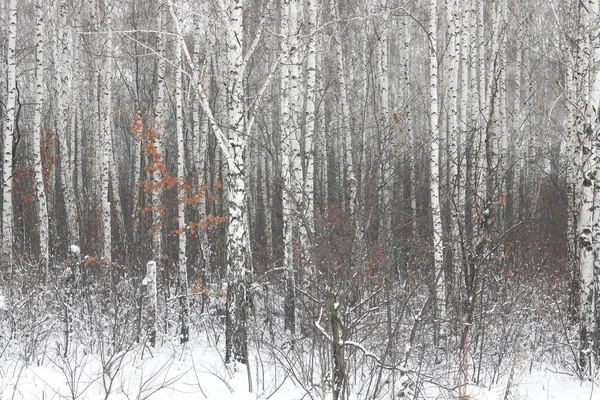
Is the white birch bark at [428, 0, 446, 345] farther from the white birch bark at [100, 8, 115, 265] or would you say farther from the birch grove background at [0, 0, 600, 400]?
the white birch bark at [100, 8, 115, 265]

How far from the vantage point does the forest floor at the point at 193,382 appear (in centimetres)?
553

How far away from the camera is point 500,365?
6883 millimetres

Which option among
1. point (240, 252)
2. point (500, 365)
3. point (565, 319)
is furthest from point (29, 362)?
point (565, 319)

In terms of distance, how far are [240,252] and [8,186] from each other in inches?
222

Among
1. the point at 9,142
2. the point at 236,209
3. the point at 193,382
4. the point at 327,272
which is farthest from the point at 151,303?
the point at 9,142

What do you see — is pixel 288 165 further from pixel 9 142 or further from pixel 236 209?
pixel 9 142

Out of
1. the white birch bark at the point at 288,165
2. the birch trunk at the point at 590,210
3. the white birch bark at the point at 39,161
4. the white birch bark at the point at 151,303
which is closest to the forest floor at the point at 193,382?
the white birch bark at the point at 151,303

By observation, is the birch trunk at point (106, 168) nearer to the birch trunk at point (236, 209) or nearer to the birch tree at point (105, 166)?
the birch tree at point (105, 166)

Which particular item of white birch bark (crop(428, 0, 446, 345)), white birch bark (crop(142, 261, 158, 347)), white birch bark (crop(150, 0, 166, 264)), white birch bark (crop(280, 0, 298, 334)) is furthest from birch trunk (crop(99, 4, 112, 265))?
white birch bark (crop(428, 0, 446, 345))

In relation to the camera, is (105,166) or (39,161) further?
(105,166)

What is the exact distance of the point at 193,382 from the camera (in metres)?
6.18

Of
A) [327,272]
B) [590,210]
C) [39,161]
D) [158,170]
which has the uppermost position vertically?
[39,161]

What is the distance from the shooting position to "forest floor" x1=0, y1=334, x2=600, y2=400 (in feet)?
18.1

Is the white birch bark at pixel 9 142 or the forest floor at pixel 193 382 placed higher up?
the white birch bark at pixel 9 142
